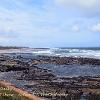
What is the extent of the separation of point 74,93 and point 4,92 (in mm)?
5332

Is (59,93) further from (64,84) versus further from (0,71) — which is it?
(0,71)

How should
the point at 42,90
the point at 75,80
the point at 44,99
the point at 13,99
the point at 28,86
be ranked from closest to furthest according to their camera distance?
the point at 13,99
the point at 44,99
the point at 42,90
the point at 28,86
the point at 75,80

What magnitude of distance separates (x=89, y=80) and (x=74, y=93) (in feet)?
24.5

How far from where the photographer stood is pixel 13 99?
15.7 m

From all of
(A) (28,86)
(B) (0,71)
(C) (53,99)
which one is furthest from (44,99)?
(B) (0,71)

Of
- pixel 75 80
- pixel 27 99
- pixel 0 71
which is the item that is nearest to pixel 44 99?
pixel 27 99

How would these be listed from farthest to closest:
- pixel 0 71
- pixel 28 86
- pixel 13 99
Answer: pixel 0 71
pixel 28 86
pixel 13 99

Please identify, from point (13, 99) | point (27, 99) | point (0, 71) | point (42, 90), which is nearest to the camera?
Answer: point (13, 99)

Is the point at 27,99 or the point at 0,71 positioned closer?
the point at 27,99

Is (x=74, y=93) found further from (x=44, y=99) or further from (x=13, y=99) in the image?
(x=13, y=99)

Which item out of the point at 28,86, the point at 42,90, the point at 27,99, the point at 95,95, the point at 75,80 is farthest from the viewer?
the point at 75,80

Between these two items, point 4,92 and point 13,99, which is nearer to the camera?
point 13,99

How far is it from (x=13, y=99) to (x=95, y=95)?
6.36 metres

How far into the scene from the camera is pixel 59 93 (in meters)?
21.2
